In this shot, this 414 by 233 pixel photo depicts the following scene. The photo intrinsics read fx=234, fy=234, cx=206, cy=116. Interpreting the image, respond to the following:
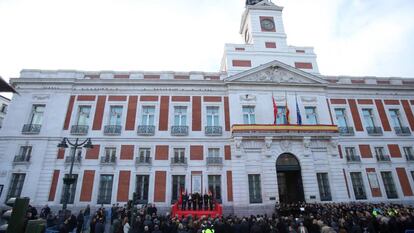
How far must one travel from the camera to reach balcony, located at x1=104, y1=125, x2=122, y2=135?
67.0 ft

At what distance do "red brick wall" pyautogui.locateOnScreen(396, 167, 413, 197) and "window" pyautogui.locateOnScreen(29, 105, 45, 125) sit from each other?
107 ft

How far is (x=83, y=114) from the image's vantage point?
21.4 meters

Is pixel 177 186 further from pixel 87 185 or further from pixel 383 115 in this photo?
pixel 383 115

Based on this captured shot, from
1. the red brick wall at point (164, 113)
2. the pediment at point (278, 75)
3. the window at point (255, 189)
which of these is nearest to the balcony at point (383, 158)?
the pediment at point (278, 75)

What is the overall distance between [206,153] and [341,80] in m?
16.3

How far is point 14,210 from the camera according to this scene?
14.3 feet

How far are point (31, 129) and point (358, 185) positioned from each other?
2892cm

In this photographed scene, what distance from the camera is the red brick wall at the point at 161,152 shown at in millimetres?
20047

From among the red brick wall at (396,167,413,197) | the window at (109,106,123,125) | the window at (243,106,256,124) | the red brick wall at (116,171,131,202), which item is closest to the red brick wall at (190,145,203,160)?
the window at (243,106,256,124)

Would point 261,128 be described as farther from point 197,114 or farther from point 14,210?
point 14,210

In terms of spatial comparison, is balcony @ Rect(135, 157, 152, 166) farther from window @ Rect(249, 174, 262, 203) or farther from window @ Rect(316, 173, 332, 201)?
window @ Rect(316, 173, 332, 201)

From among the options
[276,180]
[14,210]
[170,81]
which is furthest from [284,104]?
[14,210]

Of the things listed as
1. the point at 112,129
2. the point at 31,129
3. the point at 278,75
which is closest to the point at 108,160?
the point at 112,129

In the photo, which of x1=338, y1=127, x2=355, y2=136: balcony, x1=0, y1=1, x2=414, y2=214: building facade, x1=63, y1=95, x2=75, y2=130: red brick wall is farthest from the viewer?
x1=338, y1=127, x2=355, y2=136: balcony
